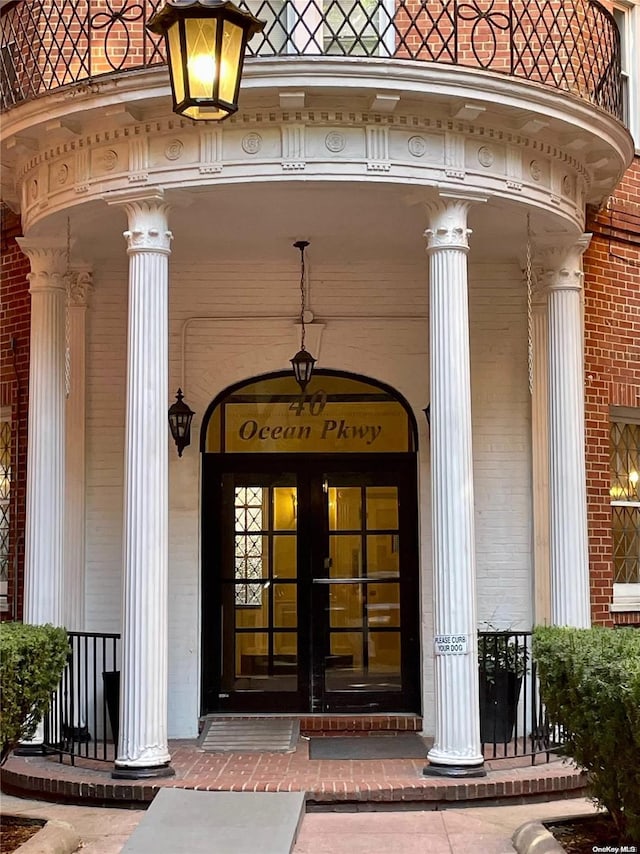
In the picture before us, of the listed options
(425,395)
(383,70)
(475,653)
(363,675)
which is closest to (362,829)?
(475,653)

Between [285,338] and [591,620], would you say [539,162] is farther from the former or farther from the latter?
[591,620]

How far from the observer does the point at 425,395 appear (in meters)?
11.0

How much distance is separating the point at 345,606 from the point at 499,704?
1952 millimetres

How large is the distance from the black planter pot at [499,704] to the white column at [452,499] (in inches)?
46.4

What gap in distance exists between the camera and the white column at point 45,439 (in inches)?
392

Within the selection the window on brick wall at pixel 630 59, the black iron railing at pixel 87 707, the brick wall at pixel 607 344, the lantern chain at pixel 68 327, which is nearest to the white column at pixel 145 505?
the black iron railing at pixel 87 707

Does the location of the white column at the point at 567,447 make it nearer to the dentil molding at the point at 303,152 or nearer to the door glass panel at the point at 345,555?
the dentil molding at the point at 303,152

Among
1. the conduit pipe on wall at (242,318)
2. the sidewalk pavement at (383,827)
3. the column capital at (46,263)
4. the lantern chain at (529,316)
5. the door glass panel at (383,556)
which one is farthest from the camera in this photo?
the door glass panel at (383,556)

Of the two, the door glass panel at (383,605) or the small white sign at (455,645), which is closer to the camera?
the small white sign at (455,645)

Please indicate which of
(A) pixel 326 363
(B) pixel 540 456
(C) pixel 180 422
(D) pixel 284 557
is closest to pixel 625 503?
(B) pixel 540 456

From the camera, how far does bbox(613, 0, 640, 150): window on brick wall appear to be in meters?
12.0

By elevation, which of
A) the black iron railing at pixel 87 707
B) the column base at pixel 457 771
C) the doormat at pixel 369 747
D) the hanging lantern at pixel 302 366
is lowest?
the doormat at pixel 369 747

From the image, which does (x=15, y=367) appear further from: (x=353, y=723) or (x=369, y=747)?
(x=369, y=747)

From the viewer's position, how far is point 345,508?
11094 mm
